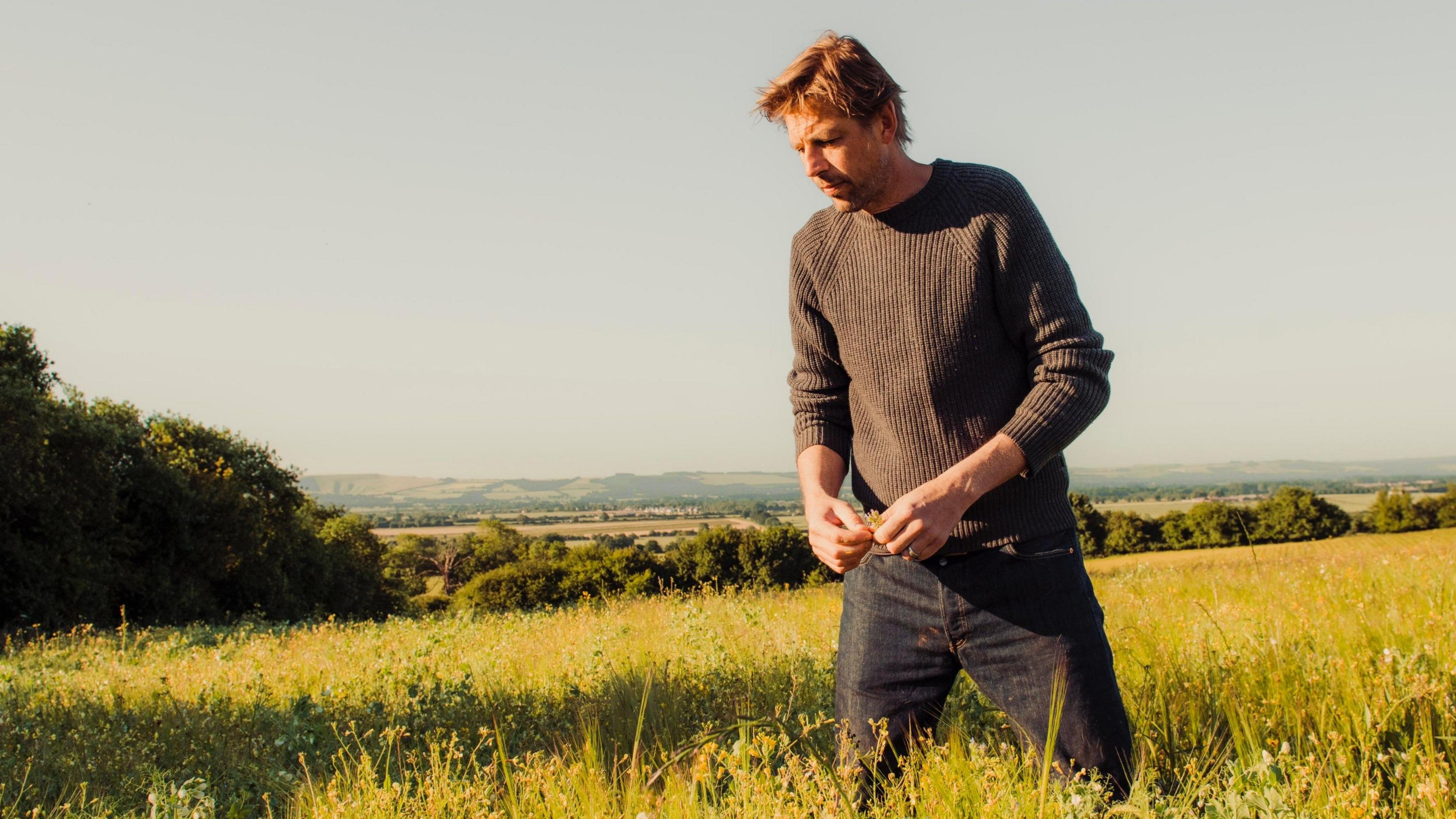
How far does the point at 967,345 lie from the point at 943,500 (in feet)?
1.47

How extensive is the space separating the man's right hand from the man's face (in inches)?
30.5

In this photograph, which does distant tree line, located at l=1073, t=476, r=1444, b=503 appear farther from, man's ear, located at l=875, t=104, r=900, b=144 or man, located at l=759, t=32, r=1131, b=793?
man's ear, located at l=875, t=104, r=900, b=144

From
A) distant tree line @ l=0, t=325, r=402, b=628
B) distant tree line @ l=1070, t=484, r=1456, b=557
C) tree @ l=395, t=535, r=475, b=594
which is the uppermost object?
distant tree line @ l=0, t=325, r=402, b=628

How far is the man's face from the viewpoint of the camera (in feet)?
6.78

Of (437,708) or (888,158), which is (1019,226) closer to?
(888,158)

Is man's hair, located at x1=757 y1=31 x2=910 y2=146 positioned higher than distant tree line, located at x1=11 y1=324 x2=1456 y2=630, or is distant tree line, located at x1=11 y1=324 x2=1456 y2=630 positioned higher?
man's hair, located at x1=757 y1=31 x2=910 y2=146

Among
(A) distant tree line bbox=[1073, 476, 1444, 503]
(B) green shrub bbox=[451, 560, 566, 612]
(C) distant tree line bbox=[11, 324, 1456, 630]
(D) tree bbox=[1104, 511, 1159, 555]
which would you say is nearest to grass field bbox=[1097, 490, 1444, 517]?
(A) distant tree line bbox=[1073, 476, 1444, 503]

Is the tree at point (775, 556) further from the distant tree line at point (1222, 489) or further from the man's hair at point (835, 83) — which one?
the man's hair at point (835, 83)

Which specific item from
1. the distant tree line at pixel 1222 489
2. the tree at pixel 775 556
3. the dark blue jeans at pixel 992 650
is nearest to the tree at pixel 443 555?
the tree at pixel 775 556

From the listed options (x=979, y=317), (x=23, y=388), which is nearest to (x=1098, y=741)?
(x=979, y=317)

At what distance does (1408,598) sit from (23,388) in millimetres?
29905

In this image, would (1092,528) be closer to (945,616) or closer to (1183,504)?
(1183,504)

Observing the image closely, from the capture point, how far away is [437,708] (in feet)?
12.9

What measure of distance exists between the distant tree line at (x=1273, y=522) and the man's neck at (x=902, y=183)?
64.0 m
